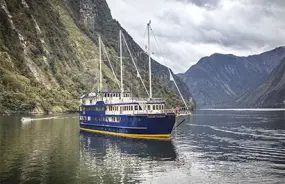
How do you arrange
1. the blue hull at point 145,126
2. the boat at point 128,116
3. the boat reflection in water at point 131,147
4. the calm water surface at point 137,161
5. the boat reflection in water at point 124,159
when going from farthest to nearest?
the boat at point 128,116 → the blue hull at point 145,126 → the boat reflection in water at point 131,147 → the boat reflection in water at point 124,159 → the calm water surface at point 137,161

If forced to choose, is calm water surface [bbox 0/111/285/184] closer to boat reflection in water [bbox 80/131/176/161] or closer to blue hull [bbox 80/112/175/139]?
boat reflection in water [bbox 80/131/176/161]

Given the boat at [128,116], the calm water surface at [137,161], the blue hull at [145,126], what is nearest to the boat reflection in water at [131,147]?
the calm water surface at [137,161]

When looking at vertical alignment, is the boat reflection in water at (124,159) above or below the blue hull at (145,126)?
below

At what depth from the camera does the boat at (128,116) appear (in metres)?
78.6

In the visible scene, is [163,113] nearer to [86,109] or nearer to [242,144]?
[242,144]

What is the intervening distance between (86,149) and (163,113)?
19.6 meters

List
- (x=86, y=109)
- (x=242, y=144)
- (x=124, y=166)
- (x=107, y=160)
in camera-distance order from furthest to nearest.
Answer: (x=86, y=109)
(x=242, y=144)
(x=107, y=160)
(x=124, y=166)

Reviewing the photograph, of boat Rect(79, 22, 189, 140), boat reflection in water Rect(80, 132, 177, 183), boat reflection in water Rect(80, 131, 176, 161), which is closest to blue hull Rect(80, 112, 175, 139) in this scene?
boat Rect(79, 22, 189, 140)

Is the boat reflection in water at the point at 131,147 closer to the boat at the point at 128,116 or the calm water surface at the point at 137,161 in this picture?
the calm water surface at the point at 137,161

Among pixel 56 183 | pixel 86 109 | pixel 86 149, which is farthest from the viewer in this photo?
pixel 86 109

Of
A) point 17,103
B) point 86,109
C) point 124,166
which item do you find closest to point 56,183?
point 124,166

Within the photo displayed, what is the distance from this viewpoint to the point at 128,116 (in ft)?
270

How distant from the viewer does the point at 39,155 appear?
60719 mm

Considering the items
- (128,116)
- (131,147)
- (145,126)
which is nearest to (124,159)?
(131,147)
